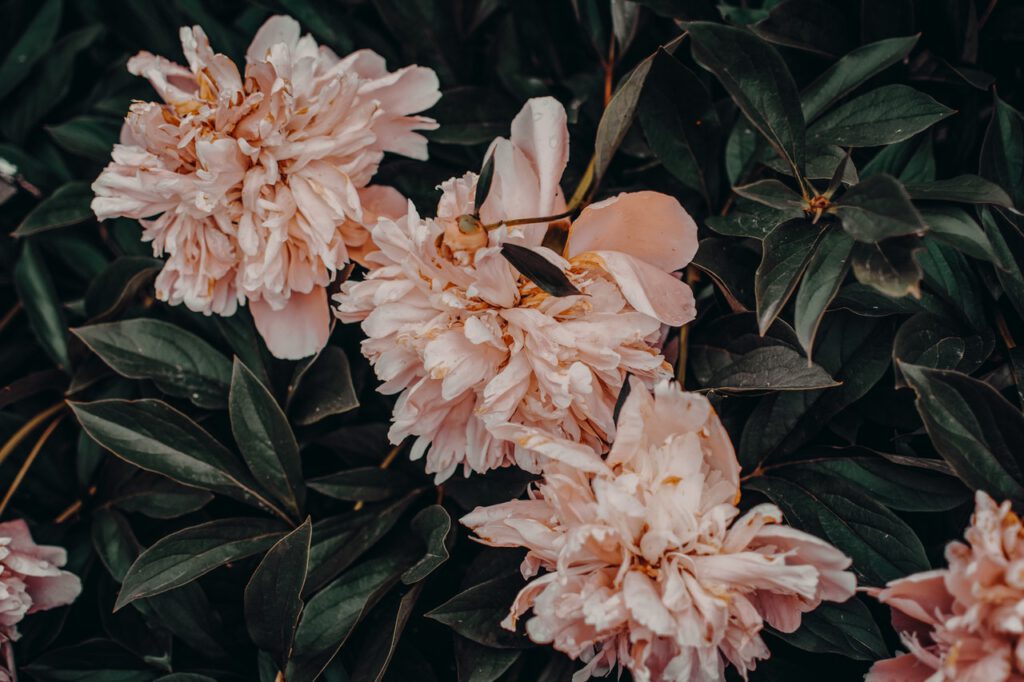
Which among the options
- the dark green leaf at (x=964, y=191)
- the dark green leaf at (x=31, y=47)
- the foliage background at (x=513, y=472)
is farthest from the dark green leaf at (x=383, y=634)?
the dark green leaf at (x=31, y=47)

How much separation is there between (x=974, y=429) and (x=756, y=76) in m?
0.26

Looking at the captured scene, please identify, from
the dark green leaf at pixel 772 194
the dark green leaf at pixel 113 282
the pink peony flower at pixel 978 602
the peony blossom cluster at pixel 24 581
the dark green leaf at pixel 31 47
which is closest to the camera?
the pink peony flower at pixel 978 602

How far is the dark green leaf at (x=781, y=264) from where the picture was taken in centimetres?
53

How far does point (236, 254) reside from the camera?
2.10 ft

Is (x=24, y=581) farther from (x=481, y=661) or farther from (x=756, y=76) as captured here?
(x=756, y=76)

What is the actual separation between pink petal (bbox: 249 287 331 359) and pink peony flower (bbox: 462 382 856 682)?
0.23m

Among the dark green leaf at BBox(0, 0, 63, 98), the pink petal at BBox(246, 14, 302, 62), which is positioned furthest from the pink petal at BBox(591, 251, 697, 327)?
the dark green leaf at BBox(0, 0, 63, 98)

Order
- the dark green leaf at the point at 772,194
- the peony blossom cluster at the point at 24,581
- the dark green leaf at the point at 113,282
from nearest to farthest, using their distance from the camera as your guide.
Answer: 1. the dark green leaf at the point at 772,194
2. the peony blossom cluster at the point at 24,581
3. the dark green leaf at the point at 113,282

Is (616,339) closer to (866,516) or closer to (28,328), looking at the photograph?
(866,516)

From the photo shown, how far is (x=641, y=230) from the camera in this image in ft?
1.88

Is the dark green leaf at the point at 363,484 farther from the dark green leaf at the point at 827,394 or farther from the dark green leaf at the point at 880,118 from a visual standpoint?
the dark green leaf at the point at 880,118

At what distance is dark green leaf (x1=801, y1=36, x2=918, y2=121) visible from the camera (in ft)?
2.02

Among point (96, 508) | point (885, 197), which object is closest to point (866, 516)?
point (885, 197)

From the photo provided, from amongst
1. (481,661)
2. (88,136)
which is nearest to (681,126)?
(481,661)
